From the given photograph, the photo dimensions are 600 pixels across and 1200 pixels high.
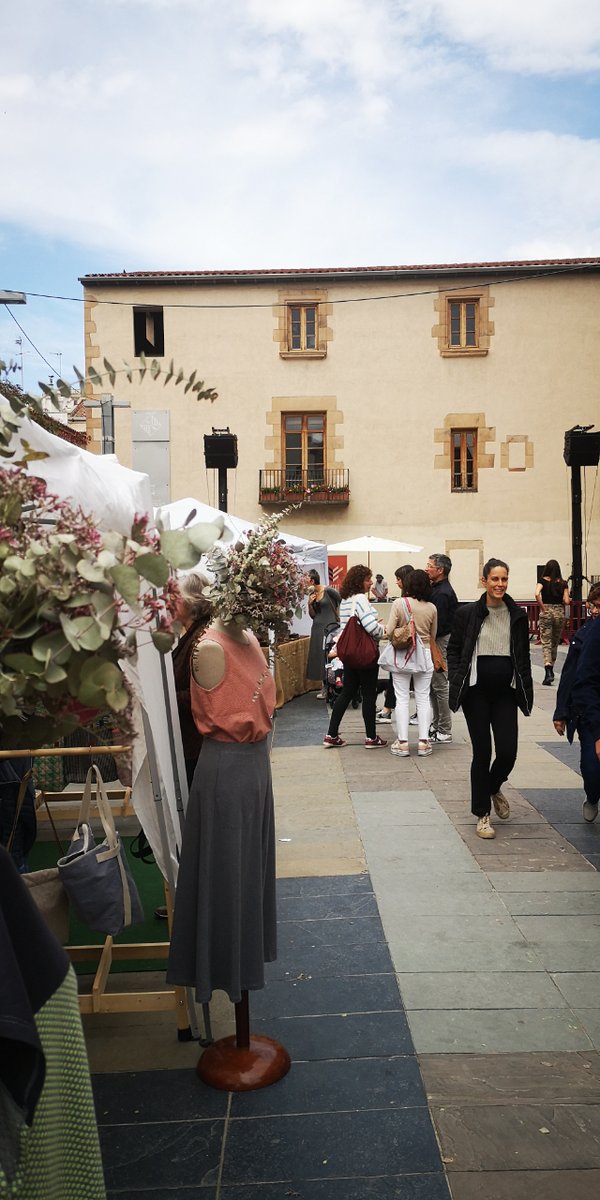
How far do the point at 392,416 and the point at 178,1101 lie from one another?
2436cm

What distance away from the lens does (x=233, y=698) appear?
3.43 meters

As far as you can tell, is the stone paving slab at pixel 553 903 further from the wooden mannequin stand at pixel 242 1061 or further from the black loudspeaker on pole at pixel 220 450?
the black loudspeaker on pole at pixel 220 450


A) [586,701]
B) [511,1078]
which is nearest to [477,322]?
[586,701]

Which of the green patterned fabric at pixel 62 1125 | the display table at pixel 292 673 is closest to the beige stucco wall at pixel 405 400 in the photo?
the display table at pixel 292 673

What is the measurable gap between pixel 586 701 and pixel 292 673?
28.5 ft

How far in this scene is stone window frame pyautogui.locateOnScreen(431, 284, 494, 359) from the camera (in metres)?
26.1

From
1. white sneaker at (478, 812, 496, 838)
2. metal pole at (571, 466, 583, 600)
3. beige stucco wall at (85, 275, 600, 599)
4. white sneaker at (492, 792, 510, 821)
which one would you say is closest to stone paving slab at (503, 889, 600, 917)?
white sneaker at (478, 812, 496, 838)

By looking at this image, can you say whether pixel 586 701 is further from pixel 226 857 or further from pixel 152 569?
pixel 152 569

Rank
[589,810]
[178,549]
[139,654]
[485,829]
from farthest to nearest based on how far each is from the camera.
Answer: [589,810], [485,829], [139,654], [178,549]

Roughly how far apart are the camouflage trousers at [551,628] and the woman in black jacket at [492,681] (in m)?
7.92

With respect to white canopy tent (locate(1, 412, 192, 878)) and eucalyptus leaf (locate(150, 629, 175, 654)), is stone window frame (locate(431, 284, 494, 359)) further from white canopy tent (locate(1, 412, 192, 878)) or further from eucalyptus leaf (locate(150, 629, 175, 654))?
eucalyptus leaf (locate(150, 629, 175, 654))

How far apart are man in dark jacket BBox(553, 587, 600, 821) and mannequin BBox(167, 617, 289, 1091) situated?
7.69 ft

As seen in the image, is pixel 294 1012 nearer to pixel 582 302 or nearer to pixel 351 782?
pixel 351 782

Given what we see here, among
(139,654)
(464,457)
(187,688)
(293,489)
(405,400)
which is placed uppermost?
(405,400)
